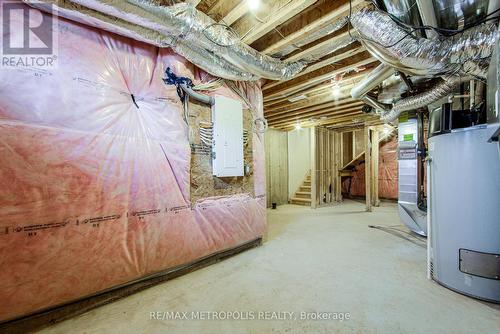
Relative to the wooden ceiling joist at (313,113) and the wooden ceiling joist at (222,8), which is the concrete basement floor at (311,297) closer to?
the wooden ceiling joist at (222,8)

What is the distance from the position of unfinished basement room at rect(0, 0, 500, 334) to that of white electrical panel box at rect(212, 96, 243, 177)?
22 mm

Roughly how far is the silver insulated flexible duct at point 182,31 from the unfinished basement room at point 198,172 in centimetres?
1

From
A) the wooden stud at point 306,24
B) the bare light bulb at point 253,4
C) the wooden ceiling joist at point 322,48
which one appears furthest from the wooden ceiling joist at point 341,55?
the bare light bulb at point 253,4

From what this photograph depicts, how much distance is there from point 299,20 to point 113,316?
114 inches

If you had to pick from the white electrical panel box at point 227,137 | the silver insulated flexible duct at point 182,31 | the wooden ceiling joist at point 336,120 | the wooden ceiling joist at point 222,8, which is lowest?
the white electrical panel box at point 227,137

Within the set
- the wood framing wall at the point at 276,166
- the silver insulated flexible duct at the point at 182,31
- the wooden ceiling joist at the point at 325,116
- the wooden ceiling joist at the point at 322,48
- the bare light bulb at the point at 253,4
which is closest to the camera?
the silver insulated flexible duct at the point at 182,31

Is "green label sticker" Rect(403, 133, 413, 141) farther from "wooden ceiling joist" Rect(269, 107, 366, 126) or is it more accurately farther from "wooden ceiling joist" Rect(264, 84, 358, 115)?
"wooden ceiling joist" Rect(269, 107, 366, 126)

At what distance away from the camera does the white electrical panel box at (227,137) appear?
2.42 meters

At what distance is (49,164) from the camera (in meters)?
1.48

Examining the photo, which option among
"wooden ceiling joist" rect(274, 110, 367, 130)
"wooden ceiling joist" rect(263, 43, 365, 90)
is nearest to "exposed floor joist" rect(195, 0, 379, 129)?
"wooden ceiling joist" rect(263, 43, 365, 90)

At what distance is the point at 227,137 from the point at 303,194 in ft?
14.6

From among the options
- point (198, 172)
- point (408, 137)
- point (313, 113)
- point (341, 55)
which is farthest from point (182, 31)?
point (313, 113)

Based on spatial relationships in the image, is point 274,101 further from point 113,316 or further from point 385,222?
point 113,316

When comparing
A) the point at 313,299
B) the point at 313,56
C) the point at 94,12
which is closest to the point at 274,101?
the point at 313,56
